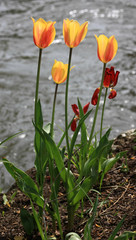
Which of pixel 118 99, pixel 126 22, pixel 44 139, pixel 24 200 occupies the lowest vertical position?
pixel 24 200

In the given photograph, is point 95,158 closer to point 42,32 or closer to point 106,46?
point 106,46

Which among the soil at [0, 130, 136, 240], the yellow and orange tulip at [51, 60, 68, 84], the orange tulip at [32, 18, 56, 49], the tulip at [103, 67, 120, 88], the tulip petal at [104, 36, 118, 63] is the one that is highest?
the orange tulip at [32, 18, 56, 49]

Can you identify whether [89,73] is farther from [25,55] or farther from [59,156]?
[59,156]

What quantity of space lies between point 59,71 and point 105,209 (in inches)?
33.5

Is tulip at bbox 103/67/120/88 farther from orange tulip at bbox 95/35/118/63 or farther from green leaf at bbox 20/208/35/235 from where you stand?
green leaf at bbox 20/208/35/235

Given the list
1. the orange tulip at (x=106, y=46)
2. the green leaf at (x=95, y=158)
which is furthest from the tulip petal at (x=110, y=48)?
the green leaf at (x=95, y=158)

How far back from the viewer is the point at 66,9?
7691mm

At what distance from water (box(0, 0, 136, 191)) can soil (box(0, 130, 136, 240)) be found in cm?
54

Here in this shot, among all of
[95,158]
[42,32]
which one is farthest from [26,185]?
[42,32]

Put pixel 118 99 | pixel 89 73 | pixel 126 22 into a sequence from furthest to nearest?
1. pixel 126 22
2. pixel 89 73
3. pixel 118 99

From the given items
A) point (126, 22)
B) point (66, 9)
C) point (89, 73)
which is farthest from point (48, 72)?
point (66, 9)

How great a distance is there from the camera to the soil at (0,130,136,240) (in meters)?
1.88

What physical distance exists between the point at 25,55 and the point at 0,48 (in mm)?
536

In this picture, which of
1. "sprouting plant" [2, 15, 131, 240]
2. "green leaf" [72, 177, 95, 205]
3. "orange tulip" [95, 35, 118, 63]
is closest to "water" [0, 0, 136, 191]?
"sprouting plant" [2, 15, 131, 240]
